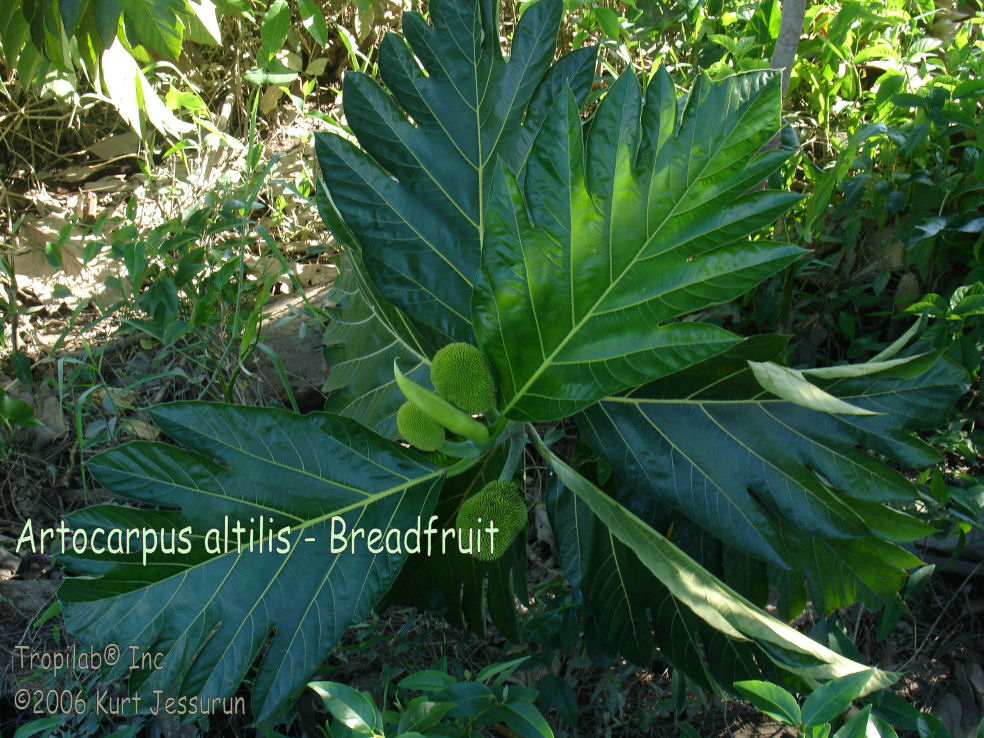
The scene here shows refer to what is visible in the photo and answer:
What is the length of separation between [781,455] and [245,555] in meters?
0.69

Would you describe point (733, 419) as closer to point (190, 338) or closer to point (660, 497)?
point (660, 497)

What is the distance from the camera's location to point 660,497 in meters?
1.03

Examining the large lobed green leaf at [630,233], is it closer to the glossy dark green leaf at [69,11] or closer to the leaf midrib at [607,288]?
the leaf midrib at [607,288]

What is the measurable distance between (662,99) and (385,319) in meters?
0.53

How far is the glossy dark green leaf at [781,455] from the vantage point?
98cm

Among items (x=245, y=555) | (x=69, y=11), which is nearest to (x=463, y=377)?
(x=245, y=555)

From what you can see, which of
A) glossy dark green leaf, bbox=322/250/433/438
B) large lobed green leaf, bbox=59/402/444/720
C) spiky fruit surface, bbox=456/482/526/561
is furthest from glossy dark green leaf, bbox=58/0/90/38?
spiky fruit surface, bbox=456/482/526/561

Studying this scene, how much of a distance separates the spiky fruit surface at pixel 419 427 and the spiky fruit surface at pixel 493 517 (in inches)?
3.6

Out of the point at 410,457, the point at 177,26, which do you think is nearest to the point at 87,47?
the point at 177,26

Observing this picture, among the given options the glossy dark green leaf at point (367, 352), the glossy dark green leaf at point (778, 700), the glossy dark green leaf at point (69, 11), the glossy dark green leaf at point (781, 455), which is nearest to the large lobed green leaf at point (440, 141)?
the glossy dark green leaf at point (367, 352)

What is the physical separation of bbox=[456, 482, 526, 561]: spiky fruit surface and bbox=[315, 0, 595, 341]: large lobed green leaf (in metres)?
0.24

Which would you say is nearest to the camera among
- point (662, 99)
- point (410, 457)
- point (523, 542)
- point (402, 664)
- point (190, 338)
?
point (662, 99)

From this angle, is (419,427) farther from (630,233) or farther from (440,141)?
(440,141)

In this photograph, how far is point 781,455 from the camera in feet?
3.28
